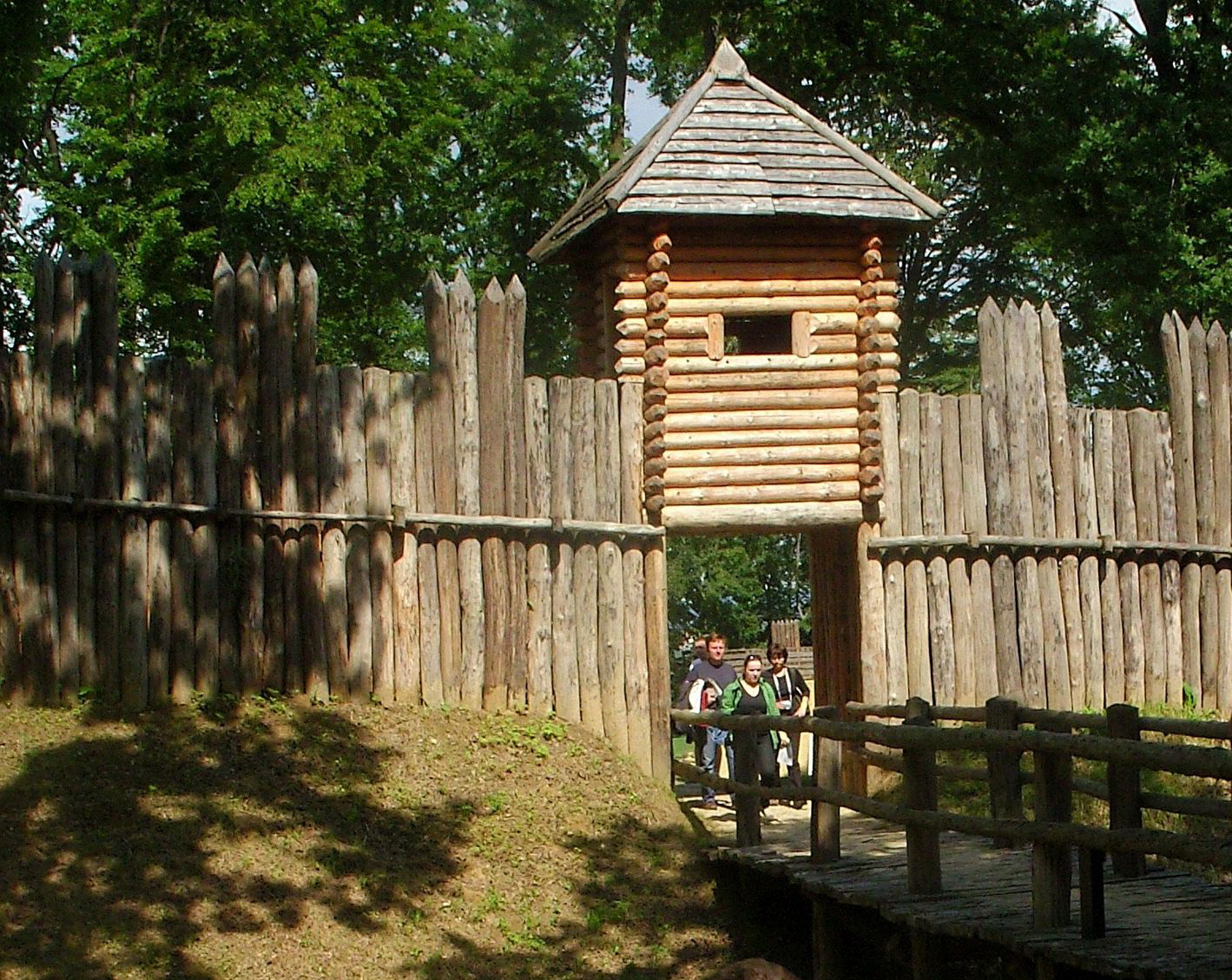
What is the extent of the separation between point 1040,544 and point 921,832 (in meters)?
6.89

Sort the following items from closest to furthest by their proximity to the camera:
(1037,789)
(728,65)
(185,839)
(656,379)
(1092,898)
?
(1092,898) → (1037,789) → (185,839) → (656,379) → (728,65)

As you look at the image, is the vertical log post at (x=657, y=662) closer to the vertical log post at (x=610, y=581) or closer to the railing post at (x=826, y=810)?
the vertical log post at (x=610, y=581)

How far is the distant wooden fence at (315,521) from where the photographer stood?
12945 millimetres

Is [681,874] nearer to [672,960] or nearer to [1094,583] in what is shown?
[672,960]

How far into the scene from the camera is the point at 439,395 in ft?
47.1

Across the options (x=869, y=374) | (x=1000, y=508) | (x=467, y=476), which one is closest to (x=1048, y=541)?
(x=1000, y=508)

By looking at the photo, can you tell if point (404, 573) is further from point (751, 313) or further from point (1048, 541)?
point (1048, 541)

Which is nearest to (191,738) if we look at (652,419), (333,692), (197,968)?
(333,692)

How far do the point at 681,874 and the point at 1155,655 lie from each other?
6.29 metres

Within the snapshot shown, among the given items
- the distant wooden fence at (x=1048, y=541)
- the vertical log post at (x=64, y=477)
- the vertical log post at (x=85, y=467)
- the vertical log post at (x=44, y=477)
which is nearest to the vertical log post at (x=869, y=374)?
the distant wooden fence at (x=1048, y=541)

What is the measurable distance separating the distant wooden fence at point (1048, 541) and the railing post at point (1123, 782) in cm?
698

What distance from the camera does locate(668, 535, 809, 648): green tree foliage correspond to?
47750 mm

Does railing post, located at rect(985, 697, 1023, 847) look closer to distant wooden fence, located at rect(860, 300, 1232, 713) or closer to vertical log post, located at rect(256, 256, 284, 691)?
distant wooden fence, located at rect(860, 300, 1232, 713)

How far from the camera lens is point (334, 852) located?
1162 cm
